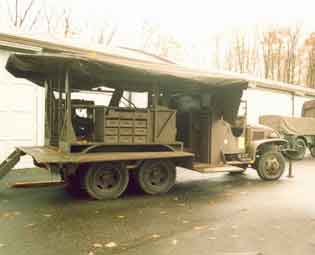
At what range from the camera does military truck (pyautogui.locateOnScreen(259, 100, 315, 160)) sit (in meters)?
14.9

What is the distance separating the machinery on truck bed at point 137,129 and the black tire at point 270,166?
28 mm

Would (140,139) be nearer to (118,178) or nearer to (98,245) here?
(118,178)

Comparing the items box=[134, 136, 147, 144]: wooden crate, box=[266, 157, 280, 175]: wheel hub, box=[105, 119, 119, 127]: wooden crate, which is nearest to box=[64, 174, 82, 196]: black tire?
box=[105, 119, 119, 127]: wooden crate

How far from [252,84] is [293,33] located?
26.8 metres

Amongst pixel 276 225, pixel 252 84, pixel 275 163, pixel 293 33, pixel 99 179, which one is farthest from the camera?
pixel 293 33

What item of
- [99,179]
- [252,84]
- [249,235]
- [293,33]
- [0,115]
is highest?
[293,33]

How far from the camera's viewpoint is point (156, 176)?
7.41m

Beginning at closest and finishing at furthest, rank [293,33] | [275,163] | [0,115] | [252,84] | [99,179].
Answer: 1. [99,179]
2. [275,163]
3. [0,115]
4. [252,84]
5. [293,33]

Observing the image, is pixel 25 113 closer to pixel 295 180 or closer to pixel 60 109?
pixel 60 109

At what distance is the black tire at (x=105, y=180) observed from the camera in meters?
6.64

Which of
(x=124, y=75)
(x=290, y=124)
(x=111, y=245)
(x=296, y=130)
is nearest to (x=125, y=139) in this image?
(x=124, y=75)

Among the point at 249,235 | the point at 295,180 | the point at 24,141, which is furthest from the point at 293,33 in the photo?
the point at 249,235

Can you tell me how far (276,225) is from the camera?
A: 5203 millimetres

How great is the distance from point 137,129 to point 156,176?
1195 millimetres
